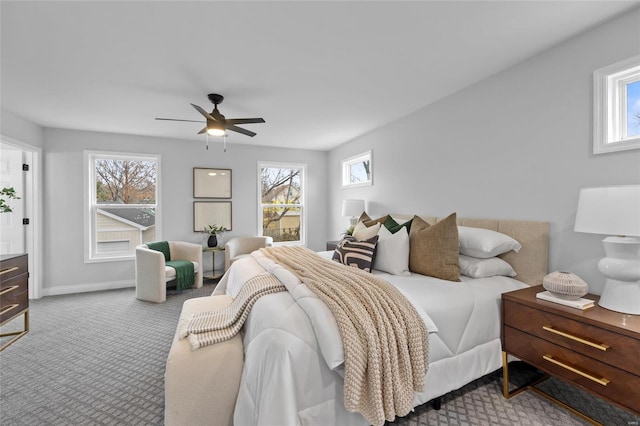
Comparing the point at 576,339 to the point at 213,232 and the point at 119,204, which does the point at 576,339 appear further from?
the point at 119,204

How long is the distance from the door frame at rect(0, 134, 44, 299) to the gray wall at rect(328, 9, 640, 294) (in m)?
5.28

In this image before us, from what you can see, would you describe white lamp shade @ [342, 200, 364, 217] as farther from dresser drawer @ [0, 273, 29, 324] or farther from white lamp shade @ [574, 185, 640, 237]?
dresser drawer @ [0, 273, 29, 324]

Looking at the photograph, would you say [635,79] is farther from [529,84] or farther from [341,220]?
[341,220]

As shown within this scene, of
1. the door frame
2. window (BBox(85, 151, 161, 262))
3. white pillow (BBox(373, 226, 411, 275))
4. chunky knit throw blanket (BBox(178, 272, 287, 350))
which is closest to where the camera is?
chunky knit throw blanket (BBox(178, 272, 287, 350))

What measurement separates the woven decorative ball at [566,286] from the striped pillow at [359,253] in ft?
4.10

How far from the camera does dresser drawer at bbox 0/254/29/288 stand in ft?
8.53

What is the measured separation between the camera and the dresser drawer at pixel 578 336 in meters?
1.36

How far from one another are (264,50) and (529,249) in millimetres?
2694

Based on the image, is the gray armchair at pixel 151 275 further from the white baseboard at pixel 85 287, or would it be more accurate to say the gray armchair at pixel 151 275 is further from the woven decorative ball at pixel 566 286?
the woven decorative ball at pixel 566 286

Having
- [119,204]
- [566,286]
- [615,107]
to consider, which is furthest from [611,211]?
[119,204]

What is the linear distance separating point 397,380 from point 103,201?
17.1 ft

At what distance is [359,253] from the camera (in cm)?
259

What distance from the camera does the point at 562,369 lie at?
1.61 m

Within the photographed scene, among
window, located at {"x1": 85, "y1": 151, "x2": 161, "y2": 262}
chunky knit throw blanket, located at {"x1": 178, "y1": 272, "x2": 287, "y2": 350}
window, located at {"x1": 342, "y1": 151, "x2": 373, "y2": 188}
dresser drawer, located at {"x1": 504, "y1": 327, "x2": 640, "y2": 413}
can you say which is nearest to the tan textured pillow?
dresser drawer, located at {"x1": 504, "y1": 327, "x2": 640, "y2": 413}
